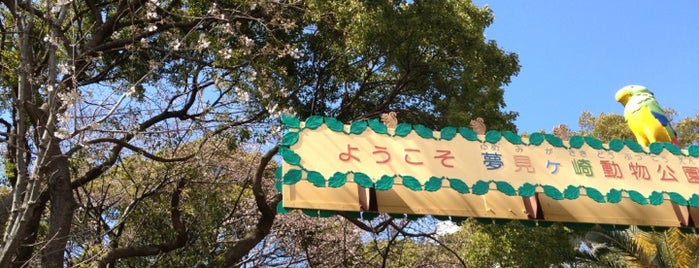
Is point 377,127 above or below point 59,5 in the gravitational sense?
below

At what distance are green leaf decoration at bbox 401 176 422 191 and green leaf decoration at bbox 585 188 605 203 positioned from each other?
1456 millimetres

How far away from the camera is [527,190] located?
4.99 meters

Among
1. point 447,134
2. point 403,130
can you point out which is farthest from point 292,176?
point 447,134

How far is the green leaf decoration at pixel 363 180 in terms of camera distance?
4.59 m

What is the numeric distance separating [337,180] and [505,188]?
4.46ft

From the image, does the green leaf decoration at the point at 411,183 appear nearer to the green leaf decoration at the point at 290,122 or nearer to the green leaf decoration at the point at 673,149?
the green leaf decoration at the point at 290,122

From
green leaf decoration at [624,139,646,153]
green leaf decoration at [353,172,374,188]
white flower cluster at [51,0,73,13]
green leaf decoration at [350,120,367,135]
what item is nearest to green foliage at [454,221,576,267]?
green leaf decoration at [624,139,646,153]

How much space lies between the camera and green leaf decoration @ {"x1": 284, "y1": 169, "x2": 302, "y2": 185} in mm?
4445

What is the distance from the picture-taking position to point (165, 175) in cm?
826

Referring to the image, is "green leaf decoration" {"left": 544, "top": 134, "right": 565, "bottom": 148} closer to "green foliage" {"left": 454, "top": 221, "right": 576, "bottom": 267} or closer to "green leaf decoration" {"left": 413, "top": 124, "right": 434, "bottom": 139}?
"green leaf decoration" {"left": 413, "top": 124, "right": 434, "bottom": 139}

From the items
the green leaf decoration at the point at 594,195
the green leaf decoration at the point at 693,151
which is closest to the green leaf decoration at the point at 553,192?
the green leaf decoration at the point at 594,195

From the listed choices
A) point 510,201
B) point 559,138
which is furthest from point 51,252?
point 559,138

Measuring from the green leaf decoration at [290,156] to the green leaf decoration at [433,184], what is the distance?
0.97 m

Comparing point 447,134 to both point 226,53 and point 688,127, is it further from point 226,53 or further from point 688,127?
point 688,127
